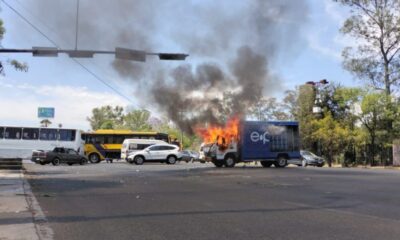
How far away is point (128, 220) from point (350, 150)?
3701cm

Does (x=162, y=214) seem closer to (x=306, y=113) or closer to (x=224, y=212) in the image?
(x=224, y=212)

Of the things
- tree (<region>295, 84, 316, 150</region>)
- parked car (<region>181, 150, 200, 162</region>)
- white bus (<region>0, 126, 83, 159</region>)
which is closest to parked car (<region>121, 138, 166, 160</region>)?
white bus (<region>0, 126, 83, 159</region>)

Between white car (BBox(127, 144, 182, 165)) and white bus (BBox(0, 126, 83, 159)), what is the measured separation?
8.09m

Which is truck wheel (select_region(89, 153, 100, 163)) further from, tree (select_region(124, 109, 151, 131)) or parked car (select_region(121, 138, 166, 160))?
tree (select_region(124, 109, 151, 131))

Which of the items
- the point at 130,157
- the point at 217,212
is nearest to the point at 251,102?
the point at 130,157

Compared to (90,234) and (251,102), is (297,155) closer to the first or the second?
(251,102)

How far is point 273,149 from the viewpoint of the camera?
30.0 m

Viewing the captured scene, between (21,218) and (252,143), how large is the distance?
21753mm

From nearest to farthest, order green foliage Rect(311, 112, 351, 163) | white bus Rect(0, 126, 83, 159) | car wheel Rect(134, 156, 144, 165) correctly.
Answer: car wheel Rect(134, 156, 144, 165), green foliage Rect(311, 112, 351, 163), white bus Rect(0, 126, 83, 159)

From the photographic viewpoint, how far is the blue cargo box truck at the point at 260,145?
29.5 m

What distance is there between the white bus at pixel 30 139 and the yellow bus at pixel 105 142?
126 cm

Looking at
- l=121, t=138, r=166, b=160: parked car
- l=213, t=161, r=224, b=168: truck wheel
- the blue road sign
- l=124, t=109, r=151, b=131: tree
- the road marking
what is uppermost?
l=124, t=109, r=151, b=131: tree

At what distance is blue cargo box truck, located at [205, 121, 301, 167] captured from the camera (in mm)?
29453

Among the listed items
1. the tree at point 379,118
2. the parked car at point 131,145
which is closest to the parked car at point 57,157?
the parked car at point 131,145
